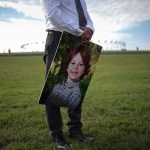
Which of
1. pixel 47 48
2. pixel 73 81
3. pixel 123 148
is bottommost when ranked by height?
pixel 123 148

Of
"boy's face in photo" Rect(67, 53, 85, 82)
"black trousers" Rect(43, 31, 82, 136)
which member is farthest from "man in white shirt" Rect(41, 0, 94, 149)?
"boy's face in photo" Rect(67, 53, 85, 82)

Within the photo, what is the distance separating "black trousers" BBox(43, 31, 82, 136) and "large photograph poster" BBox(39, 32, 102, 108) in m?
0.24

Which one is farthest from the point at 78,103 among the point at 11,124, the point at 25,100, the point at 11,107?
the point at 25,100

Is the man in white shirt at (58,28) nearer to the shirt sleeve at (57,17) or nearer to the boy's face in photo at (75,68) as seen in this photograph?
the shirt sleeve at (57,17)

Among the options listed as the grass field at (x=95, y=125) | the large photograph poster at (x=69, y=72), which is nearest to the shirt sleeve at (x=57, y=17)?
the large photograph poster at (x=69, y=72)

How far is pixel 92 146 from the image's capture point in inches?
175

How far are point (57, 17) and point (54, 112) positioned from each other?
4.46ft

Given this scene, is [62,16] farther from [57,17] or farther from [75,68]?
[75,68]

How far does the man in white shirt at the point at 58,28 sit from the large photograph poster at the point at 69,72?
159 millimetres

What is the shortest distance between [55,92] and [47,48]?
648mm

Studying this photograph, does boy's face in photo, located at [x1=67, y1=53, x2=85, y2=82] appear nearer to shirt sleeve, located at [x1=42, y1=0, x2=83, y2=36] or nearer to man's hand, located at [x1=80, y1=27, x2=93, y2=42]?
man's hand, located at [x1=80, y1=27, x2=93, y2=42]

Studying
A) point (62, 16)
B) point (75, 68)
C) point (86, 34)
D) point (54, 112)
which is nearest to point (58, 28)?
point (62, 16)

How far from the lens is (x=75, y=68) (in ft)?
14.0

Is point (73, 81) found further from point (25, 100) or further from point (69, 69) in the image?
point (25, 100)
